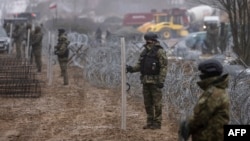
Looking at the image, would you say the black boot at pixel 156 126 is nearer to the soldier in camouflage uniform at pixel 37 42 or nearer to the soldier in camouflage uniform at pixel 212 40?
the soldier in camouflage uniform at pixel 37 42

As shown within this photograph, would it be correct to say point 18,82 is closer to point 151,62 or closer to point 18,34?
point 151,62

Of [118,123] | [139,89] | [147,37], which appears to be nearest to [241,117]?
[147,37]

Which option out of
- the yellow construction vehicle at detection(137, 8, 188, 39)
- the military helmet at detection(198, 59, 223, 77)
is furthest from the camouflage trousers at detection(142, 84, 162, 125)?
the yellow construction vehicle at detection(137, 8, 188, 39)

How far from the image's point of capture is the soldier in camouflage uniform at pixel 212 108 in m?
5.47

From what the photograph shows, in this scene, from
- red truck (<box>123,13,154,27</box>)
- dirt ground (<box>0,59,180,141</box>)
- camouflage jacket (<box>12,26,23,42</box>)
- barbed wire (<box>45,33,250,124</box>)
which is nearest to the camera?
barbed wire (<box>45,33,250,124</box>)

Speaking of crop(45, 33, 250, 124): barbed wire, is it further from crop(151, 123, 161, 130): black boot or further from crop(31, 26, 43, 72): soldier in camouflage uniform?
crop(31, 26, 43, 72): soldier in camouflage uniform

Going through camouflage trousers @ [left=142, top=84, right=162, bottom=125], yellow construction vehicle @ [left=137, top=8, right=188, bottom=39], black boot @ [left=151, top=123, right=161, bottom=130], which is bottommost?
black boot @ [left=151, top=123, right=161, bottom=130]

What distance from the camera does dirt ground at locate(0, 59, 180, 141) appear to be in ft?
30.7

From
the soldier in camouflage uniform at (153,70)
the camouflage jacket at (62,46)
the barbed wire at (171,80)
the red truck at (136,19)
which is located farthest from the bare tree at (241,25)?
the red truck at (136,19)

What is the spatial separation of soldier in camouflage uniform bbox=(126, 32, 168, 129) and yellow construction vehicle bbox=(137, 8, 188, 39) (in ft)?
118

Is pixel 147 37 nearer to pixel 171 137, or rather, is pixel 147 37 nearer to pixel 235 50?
pixel 171 137

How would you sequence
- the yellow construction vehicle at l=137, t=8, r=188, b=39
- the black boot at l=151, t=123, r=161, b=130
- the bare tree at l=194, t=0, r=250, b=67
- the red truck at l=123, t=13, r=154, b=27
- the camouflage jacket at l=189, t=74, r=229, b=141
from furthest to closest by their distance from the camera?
the red truck at l=123, t=13, r=154, b=27
the yellow construction vehicle at l=137, t=8, r=188, b=39
the bare tree at l=194, t=0, r=250, b=67
the black boot at l=151, t=123, r=161, b=130
the camouflage jacket at l=189, t=74, r=229, b=141

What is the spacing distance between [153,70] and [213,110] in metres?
4.03

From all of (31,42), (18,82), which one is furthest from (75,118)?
(31,42)
